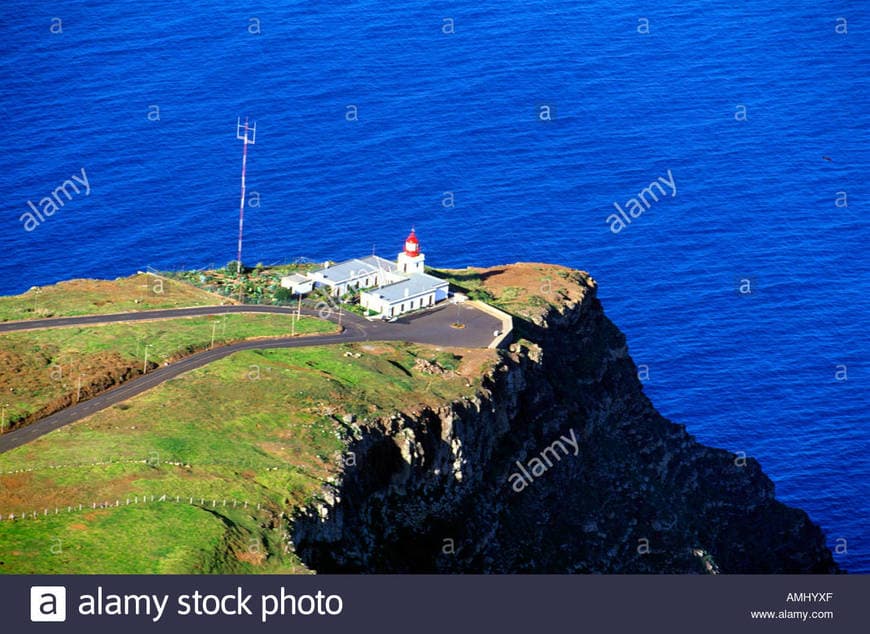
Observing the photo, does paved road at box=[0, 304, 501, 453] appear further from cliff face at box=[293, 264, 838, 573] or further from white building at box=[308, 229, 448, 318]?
cliff face at box=[293, 264, 838, 573]

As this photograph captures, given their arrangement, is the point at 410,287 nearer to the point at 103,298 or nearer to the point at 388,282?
the point at 388,282

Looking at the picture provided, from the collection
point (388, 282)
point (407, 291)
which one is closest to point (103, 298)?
point (388, 282)

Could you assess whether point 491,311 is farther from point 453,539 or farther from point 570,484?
point 453,539

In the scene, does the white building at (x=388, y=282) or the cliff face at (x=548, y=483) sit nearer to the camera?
the cliff face at (x=548, y=483)

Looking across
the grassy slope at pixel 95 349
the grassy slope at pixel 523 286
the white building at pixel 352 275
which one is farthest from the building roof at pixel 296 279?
the grassy slope at pixel 523 286

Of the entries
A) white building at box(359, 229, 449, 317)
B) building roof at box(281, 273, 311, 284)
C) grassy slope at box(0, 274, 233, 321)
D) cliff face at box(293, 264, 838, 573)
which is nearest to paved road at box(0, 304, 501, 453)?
white building at box(359, 229, 449, 317)

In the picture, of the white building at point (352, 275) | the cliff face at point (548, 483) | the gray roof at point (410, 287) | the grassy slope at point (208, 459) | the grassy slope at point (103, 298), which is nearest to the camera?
the grassy slope at point (208, 459)

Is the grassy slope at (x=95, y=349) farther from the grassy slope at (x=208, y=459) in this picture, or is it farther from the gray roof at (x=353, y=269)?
the gray roof at (x=353, y=269)
